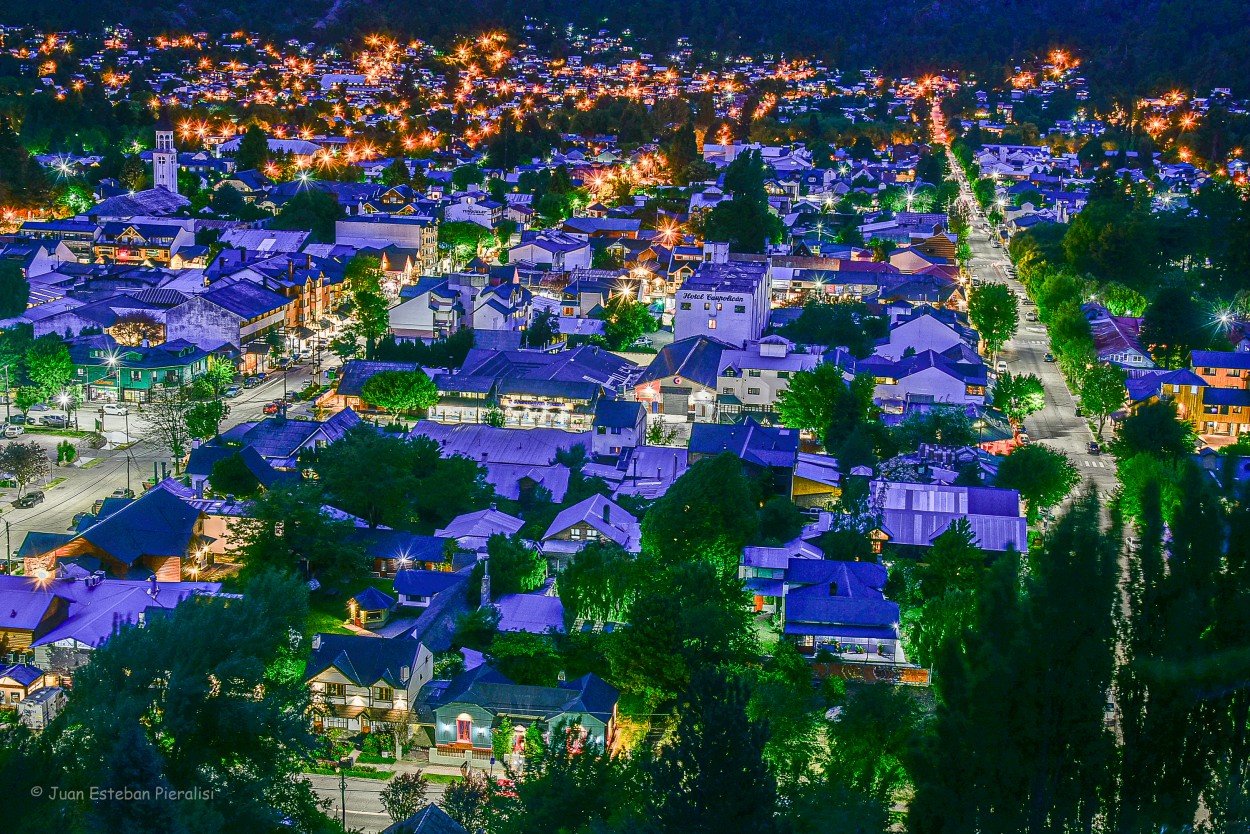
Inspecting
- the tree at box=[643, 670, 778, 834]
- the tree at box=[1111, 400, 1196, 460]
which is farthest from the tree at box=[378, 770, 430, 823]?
the tree at box=[1111, 400, 1196, 460]

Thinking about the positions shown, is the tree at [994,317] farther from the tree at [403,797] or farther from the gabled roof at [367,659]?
the tree at [403,797]

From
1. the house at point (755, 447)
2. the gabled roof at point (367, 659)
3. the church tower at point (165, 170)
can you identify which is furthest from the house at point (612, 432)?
the church tower at point (165, 170)

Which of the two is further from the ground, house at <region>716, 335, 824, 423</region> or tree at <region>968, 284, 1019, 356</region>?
tree at <region>968, 284, 1019, 356</region>

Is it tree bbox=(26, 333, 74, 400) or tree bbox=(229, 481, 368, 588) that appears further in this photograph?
tree bbox=(26, 333, 74, 400)

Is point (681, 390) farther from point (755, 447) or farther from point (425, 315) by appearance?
point (425, 315)

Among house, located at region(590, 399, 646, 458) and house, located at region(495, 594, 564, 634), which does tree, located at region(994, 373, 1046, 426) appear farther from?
house, located at region(495, 594, 564, 634)

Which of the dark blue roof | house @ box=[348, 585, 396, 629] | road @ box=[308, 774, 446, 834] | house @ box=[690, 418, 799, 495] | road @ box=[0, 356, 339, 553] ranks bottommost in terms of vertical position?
road @ box=[308, 774, 446, 834]

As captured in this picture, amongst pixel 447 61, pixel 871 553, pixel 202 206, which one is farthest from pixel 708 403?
pixel 447 61

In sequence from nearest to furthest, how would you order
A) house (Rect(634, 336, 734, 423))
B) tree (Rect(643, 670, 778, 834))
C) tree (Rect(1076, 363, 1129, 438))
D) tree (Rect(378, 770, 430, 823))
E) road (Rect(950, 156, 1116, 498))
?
tree (Rect(643, 670, 778, 834))
tree (Rect(378, 770, 430, 823))
road (Rect(950, 156, 1116, 498))
tree (Rect(1076, 363, 1129, 438))
house (Rect(634, 336, 734, 423))
